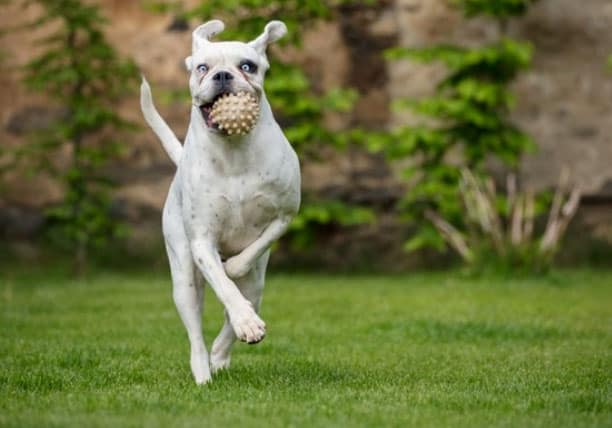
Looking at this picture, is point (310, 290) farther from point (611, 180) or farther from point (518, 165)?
point (611, 180)

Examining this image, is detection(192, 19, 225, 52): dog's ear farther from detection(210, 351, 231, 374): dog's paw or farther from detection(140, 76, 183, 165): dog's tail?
detection(210, 351, 231, 374): dog's paw

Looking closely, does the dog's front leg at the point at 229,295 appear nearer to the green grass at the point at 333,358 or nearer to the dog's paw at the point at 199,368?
the green grass at the point at 333,358

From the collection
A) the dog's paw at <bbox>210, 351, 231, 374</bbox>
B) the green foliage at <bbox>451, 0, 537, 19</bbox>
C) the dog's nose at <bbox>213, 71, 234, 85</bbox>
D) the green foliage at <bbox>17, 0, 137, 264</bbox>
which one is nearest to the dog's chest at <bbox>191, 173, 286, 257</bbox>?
the dog's nose at <bbox>213, 71, 234, 85</bbox>

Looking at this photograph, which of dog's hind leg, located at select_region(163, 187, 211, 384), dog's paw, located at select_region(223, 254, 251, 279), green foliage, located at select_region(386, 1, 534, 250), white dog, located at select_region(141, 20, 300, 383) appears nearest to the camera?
white dog, located at select_region(141, 20, 300, 383)

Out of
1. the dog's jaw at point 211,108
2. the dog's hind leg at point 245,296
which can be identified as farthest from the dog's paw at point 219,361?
the dog's jaw at point 211,108

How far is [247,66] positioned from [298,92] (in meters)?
8.03

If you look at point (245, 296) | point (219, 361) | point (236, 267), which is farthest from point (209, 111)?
point (219, 361)

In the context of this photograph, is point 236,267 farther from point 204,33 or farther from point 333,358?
point 333,358

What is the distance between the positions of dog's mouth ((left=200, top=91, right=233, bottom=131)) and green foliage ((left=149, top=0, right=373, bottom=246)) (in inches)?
296

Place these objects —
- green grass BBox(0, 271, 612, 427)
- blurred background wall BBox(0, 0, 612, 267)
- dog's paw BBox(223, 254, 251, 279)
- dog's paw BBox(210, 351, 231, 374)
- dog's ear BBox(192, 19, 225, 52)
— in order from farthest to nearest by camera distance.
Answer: blurred background wall BBox(0, 0, 612, 267)
dog's paw BBox(210, 351, 231, 374)
dog's ear BBox(192, 19, 225, 52)
dog's paw BBox(223, 254, 251, 279)
green grass BBox(0, 271, 612, 427)

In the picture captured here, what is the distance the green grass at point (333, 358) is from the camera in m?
4.78

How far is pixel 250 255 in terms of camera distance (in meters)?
5.79

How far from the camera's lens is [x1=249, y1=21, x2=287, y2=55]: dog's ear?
5895 millimetres

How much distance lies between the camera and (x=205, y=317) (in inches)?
368
